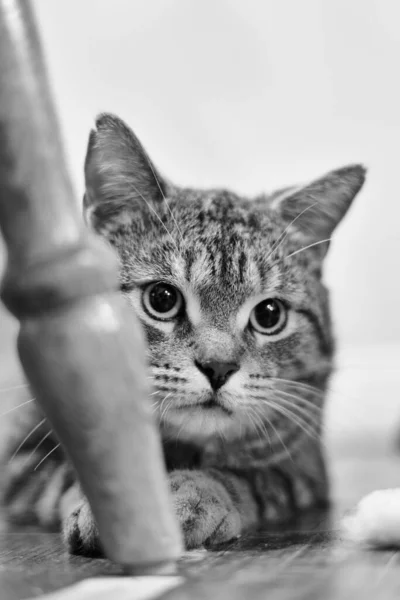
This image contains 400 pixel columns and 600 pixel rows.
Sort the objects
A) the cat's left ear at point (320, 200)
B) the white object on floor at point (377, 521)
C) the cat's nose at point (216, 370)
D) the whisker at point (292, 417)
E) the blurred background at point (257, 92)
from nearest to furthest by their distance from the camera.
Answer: the white object on floor at point (377, 521)
the cat's nose at point (216, 370)
the whisker at point (292, 417)
the cat's left ear at point (320, 200)
the blurred background at point (257, 92)

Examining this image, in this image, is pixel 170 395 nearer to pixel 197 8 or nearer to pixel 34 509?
pixel 34 509

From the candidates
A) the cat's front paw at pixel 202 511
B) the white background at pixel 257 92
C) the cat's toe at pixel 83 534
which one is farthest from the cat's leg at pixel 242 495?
the white background at pixel 257 92

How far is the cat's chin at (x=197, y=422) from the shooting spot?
3.57ft

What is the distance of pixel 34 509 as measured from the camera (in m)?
1.19

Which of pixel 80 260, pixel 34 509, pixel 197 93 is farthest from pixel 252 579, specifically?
pixel 197 93

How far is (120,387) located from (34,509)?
2.16 ft

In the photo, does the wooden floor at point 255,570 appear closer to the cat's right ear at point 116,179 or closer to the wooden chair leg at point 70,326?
the wooden chair leg at point 70,326

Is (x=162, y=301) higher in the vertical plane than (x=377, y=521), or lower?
higher

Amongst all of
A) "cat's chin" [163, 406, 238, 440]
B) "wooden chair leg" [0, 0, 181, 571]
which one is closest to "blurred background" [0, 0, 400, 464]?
"cat's chin" [163, 406, 238, 440]

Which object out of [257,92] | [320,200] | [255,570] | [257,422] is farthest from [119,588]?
[257,92]

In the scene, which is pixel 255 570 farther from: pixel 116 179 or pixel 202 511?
pixel 116 179

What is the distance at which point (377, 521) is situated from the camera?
834 mm

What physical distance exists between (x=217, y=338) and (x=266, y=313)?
181 millimetres

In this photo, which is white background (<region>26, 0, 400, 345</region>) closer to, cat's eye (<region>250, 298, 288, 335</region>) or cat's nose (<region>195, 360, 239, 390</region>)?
cat's eye (<region>250, 298, 288, 335</region>)
